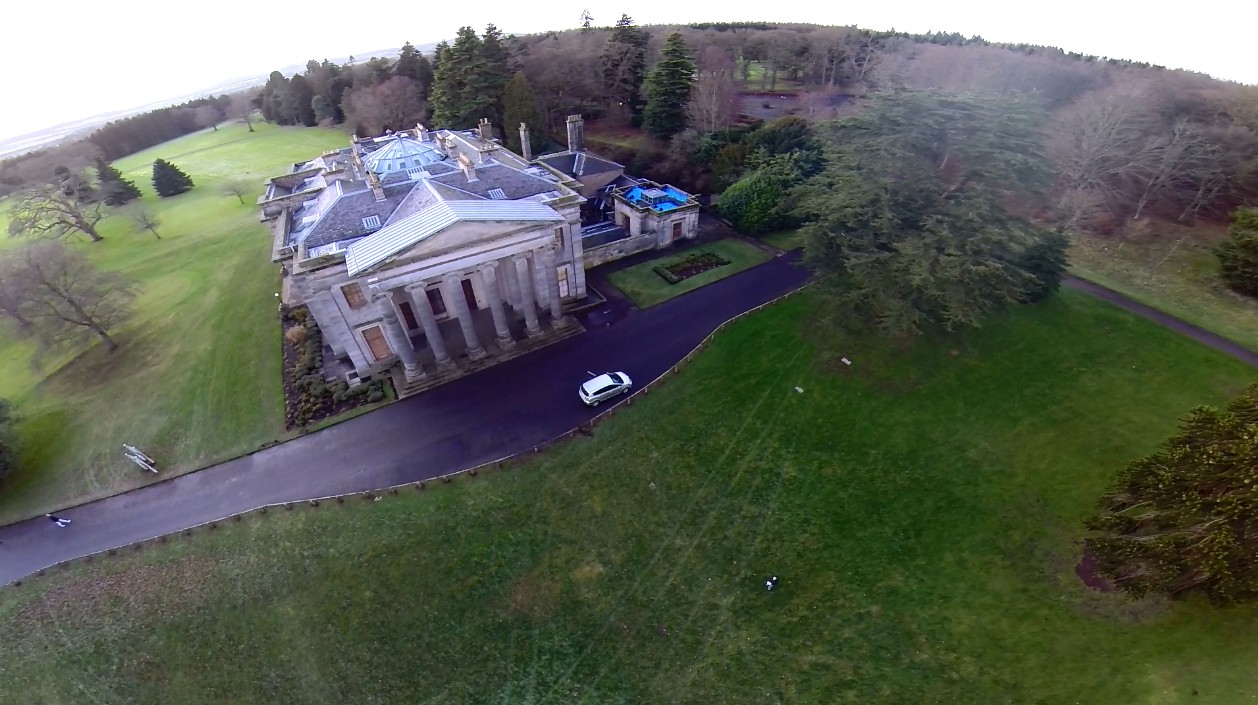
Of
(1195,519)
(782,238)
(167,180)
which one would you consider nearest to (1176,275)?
(782,238)

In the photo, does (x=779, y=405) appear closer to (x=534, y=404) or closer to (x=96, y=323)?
(x=534, y=404)

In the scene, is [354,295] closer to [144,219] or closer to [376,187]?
[376,187]

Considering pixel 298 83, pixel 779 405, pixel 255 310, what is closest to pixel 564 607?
pixel 779 405

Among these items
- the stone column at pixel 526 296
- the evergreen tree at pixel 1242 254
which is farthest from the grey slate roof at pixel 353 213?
the evergreen tree at pixel 1242 254

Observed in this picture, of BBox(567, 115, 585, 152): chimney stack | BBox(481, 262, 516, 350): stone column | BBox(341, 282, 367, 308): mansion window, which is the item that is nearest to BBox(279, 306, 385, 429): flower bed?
BBox(341, 282, 367, 308): mansion window

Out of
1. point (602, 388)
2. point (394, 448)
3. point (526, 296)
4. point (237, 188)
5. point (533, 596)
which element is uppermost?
point (526, 296)

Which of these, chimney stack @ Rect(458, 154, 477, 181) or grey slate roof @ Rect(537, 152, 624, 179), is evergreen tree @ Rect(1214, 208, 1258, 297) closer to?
grey slate roof @ Rect(537, 152, 624, 179)

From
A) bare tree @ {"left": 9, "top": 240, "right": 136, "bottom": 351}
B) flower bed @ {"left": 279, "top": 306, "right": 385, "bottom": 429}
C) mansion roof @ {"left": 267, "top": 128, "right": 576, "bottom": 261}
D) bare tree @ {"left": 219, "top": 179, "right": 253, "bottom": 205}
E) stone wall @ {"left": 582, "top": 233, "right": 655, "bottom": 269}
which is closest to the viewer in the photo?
mansion roof @ {"left": 267, "top": 128, "right": 576, "bottom": 261}
